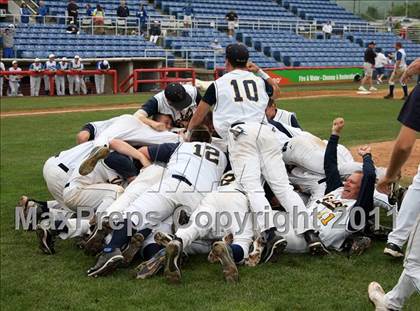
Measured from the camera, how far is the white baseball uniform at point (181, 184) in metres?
5.78

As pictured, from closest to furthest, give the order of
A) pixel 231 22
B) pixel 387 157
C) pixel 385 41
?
pixel 387 157 < pixel 231 22 < pixel 385 41

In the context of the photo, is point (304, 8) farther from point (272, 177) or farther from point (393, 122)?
point (272, 177)

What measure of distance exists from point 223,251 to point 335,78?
30528 mm

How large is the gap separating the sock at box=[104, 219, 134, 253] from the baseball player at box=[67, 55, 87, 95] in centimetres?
2167

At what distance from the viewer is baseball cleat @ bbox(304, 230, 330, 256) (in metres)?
5.61

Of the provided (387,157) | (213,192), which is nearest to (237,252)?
(213,192)

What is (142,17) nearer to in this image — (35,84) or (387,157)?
(35,84)

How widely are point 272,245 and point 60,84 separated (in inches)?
884

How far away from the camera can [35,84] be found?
2623 cm

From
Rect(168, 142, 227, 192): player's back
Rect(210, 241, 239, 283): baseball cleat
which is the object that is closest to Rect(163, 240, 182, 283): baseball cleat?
Rect(210, 241, 239, 283): baseball cleat

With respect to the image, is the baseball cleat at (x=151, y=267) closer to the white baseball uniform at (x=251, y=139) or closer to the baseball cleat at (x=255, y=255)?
the baseball cleat at (x=255, y=255)

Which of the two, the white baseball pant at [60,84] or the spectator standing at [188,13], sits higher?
the spectator standing at [188,13]

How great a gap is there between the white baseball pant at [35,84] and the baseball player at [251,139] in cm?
2088

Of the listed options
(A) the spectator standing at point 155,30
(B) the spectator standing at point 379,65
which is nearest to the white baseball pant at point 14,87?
(A) the spectator standing at point 155,30
